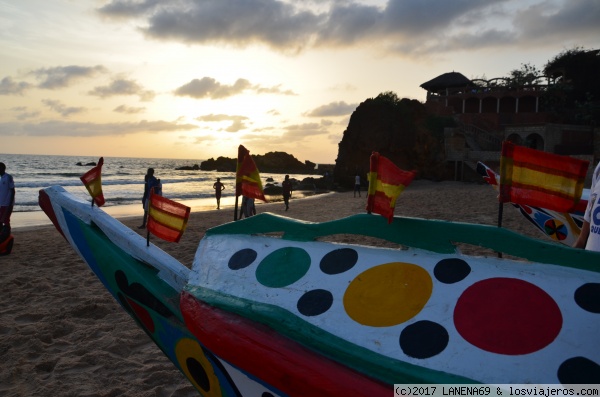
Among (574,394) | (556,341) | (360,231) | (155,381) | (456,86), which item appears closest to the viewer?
(574,394)

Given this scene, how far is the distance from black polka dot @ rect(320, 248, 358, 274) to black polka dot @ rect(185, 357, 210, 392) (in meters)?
0.91

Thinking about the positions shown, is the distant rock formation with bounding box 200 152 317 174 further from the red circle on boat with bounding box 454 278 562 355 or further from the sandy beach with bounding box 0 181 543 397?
the red circle on boat with bounding box 454 278 562 355

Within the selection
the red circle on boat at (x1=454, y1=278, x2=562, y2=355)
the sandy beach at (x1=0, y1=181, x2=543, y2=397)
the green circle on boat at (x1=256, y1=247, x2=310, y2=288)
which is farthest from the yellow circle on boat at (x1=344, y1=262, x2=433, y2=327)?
the sandy beach at (x1=0, y1=181, x2=543, y2=397)

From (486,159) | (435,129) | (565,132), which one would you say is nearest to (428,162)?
(435,129)

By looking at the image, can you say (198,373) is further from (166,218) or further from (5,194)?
(5,194)

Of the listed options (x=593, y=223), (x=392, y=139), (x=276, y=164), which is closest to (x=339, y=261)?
(x=593, y=223)

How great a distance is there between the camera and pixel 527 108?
35.4 metres

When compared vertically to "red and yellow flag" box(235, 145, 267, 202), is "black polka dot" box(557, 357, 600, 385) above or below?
below

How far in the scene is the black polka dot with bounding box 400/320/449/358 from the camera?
153 cm

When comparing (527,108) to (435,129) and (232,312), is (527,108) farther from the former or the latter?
(232,312)

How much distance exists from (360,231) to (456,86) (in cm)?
4133

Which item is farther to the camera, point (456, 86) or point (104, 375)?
point (456, 86)

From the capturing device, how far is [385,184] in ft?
6.86

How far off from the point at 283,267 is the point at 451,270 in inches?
31.8
